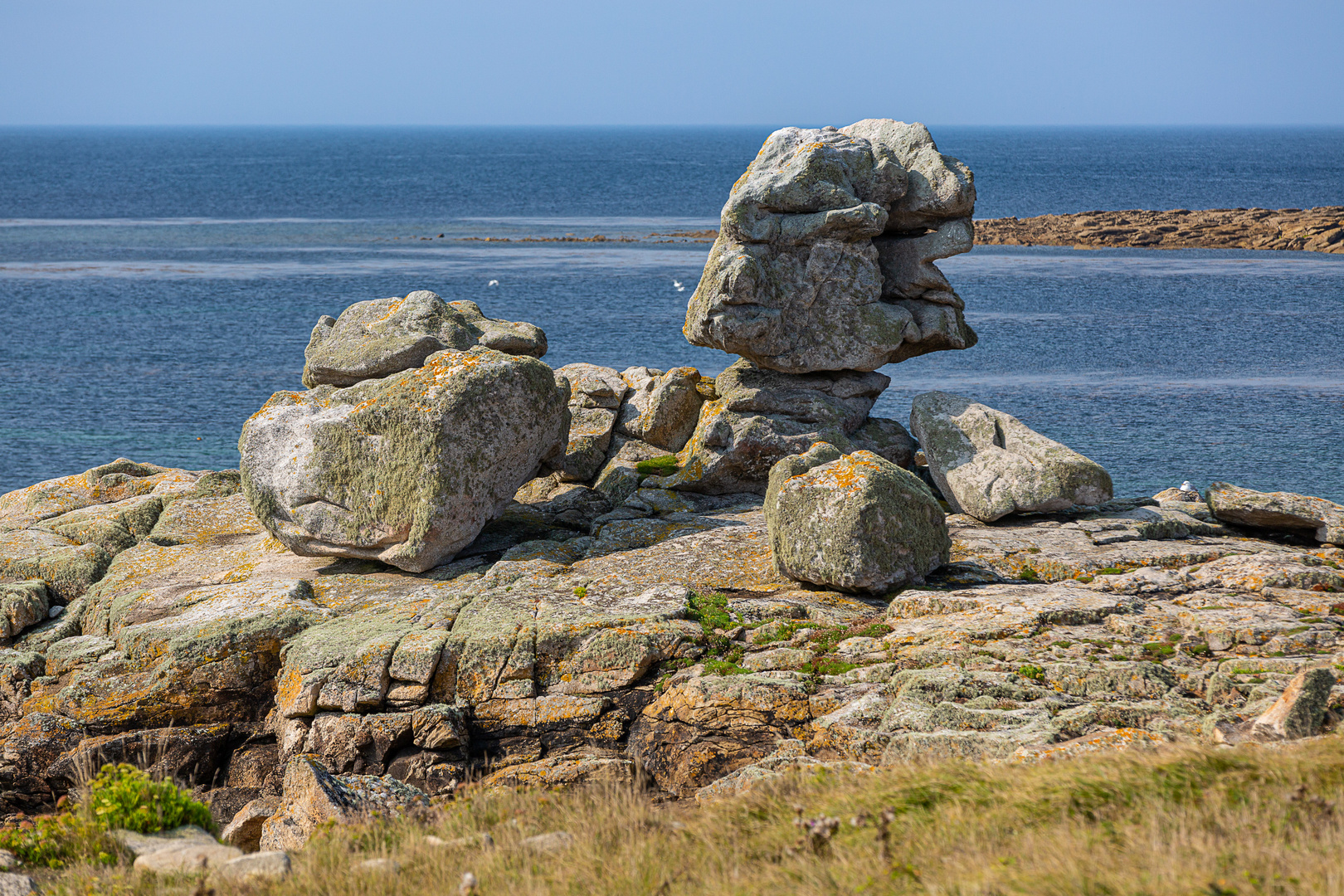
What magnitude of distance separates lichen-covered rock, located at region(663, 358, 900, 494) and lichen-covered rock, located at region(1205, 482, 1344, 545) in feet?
24.7

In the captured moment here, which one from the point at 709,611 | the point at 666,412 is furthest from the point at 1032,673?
the point at 666,412

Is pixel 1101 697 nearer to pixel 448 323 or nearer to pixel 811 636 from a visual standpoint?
pixel 811 636

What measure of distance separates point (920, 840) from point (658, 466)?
684 inches

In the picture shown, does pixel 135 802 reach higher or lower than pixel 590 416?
lower

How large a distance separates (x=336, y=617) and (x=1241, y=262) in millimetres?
92263

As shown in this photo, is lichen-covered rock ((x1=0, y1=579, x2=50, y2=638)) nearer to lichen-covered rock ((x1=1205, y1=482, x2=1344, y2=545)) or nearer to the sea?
the sea

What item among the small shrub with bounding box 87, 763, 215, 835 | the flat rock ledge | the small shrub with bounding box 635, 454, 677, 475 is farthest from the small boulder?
the small shrub with bounding box 635, 454, 677, 475

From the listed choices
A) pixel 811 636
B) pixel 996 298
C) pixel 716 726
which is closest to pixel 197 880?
pixel 716 726

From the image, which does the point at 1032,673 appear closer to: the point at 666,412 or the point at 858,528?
the point at 858,528

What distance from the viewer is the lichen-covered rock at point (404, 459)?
21.3 m

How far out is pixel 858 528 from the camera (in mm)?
18922

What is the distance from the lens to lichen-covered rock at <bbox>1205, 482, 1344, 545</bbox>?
69.8 feet

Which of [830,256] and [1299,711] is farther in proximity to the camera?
[830,256]

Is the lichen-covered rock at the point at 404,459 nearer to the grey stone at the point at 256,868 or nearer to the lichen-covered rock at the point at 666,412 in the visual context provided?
the lichen-covered rock at the point at 666,412
